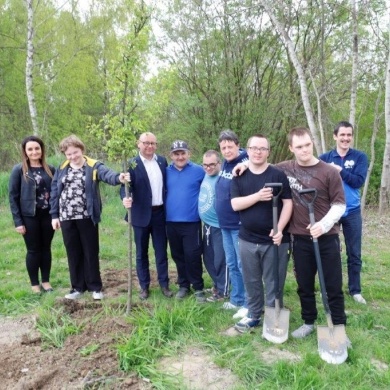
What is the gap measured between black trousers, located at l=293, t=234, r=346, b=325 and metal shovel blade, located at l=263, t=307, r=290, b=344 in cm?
32

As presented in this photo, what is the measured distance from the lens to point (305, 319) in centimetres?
375

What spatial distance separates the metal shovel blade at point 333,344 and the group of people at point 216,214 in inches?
6.4

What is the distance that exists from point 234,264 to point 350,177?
60.4 inches

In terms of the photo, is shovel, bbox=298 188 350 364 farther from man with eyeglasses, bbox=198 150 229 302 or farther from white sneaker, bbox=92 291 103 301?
white sneaker, bbox=92 291 103 301

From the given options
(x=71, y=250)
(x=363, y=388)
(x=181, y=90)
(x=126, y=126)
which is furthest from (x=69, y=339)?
(x=181, y=90)

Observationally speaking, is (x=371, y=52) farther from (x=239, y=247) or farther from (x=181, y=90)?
(x=239, y=247)

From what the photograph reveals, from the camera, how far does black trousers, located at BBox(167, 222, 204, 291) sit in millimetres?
4617

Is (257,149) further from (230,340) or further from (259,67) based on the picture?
(259,67)

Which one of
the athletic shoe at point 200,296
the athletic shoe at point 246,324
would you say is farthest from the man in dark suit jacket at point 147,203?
the athletic shoe at point 246,324

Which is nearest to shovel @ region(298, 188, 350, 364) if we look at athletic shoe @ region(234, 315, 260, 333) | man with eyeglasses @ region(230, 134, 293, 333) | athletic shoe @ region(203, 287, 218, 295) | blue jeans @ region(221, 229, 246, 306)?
man with eyeglasses @ region(230, 134, 293, 333)

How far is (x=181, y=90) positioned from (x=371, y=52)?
5.71 m

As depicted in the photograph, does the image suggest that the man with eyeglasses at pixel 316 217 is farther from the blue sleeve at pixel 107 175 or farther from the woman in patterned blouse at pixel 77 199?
the woman in patterned blouse at pixel 77 199

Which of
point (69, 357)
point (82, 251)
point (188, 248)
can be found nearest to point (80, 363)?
point (69, 357)

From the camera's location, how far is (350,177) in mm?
4156
